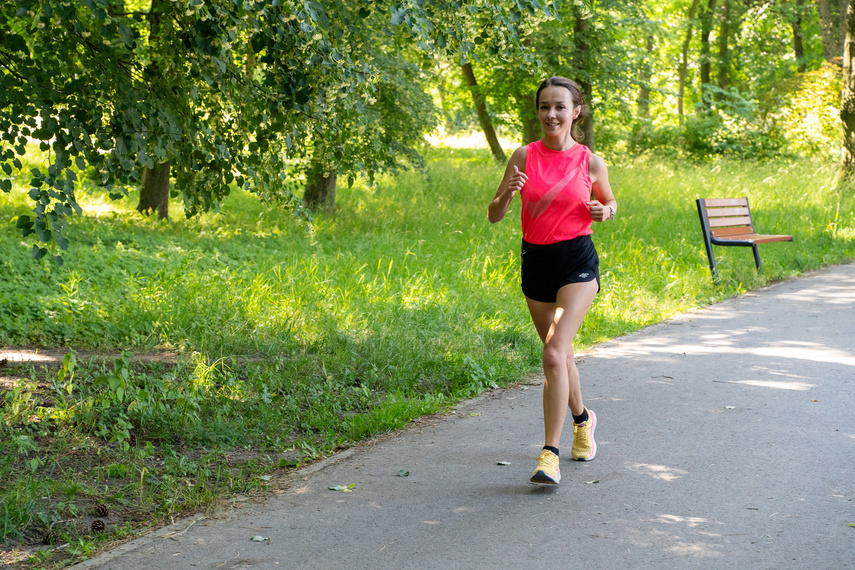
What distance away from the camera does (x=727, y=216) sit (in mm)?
11172

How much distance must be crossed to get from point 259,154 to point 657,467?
322cm

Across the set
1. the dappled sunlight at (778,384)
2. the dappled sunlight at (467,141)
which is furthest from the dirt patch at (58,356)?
the dappled sunlight at (467,141)

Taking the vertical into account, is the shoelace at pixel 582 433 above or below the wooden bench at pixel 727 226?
below

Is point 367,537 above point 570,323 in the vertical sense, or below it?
below

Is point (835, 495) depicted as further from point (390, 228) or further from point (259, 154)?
point (390, 228)

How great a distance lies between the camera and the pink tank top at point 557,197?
169 inches

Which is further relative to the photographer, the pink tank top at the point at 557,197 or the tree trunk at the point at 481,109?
the tree trunk at the point at 481,109

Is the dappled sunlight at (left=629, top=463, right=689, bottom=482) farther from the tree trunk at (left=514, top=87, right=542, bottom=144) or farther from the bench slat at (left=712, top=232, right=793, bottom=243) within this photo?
the tree trunk at (left=514, top=87, right=542, bottom=144)

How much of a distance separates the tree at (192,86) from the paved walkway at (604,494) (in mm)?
1798

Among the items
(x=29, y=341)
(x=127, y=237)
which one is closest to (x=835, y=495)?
(x=29, y=341)

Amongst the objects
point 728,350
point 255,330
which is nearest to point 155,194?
point 255,330

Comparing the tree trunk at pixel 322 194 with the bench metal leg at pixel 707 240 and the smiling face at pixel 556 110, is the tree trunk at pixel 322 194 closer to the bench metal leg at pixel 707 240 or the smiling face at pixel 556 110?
the bench metal leg at pixel 707 240

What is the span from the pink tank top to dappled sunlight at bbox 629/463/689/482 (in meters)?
1.31

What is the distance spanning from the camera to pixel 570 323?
14.1 feet
